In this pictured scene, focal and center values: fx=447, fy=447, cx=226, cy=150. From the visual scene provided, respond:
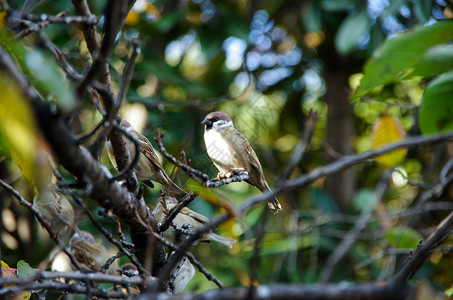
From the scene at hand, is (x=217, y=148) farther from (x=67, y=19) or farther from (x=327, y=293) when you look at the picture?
(x=327, y=293)

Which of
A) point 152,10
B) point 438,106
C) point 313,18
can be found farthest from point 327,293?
point 152,10

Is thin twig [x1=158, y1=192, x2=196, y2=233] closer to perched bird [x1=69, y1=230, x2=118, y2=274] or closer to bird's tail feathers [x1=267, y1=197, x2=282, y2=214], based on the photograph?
bird's tail feathers [x1=267, y1=197, x2=282, y2=214]

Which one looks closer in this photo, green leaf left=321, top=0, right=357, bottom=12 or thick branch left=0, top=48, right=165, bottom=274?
thick branch left=0, top=48, right=165, bottom=274

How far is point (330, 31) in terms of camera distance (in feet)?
21.6

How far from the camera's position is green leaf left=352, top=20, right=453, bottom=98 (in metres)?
1.49

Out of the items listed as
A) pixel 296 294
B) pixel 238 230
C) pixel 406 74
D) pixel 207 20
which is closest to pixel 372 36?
pixel 207 20

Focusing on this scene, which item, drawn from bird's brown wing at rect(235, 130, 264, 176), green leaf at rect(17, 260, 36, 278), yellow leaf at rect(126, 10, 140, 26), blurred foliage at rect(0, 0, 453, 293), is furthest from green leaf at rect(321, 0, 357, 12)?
green leaf at rect(17, 260, 36, 278)

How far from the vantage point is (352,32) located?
4832 mm

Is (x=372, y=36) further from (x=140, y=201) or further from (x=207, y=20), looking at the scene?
(x=140, y=201)

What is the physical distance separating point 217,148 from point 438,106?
239 centimetres

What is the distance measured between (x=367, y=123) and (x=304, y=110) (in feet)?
3.90

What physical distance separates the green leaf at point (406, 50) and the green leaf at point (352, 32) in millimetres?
3153

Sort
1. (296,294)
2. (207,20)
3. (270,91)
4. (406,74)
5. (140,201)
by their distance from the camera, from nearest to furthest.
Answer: (296,294) → (406,74) → (140,201) → (207,20) → (270,91)

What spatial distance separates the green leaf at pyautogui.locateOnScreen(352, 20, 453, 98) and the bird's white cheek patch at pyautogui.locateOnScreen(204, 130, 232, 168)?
2.21 meters
